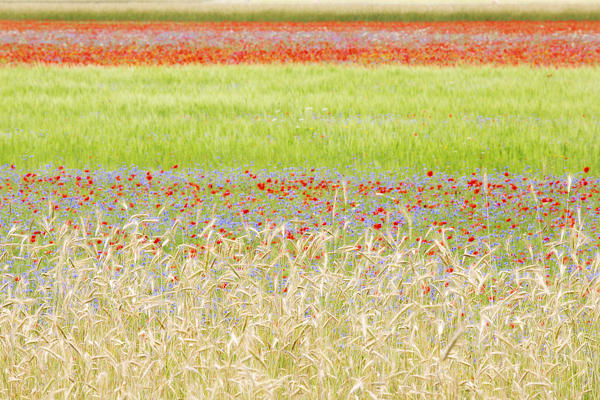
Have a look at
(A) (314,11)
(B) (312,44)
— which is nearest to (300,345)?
(B) (312,44)

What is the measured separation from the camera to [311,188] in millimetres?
7812

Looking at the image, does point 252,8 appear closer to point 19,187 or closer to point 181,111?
point 181,111

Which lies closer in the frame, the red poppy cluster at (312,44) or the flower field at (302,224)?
the flower field at (302,224)

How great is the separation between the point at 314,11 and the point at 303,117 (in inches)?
894

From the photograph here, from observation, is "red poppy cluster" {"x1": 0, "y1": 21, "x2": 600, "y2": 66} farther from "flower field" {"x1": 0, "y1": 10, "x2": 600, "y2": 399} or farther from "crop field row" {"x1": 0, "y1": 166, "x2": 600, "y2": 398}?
"crop field row" {"x1": 0, "y1": 166, "x2": 600, "y2": 398}

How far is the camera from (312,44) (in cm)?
2212

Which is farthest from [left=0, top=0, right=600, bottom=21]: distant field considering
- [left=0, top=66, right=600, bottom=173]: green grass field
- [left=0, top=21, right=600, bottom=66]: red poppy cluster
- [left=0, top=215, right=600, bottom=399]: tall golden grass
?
[left=0, top=215, right=600, bottom=399]: tall golden grass

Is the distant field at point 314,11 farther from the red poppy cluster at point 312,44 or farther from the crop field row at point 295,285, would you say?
the crop field row at point 295,285

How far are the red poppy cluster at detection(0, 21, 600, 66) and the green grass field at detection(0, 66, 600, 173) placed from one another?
7.87 feet

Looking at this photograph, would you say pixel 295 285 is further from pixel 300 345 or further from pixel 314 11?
pixel 314 11

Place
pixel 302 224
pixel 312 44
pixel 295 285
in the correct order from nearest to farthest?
pixel 295 285 → pixel 302 224 → pixel 312 44

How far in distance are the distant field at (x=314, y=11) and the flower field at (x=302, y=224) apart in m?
12.4

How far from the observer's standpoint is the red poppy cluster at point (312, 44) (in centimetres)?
1967

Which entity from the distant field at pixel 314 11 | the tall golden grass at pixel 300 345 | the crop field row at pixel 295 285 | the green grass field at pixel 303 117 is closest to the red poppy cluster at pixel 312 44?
the green grass field at pixel 303 117
